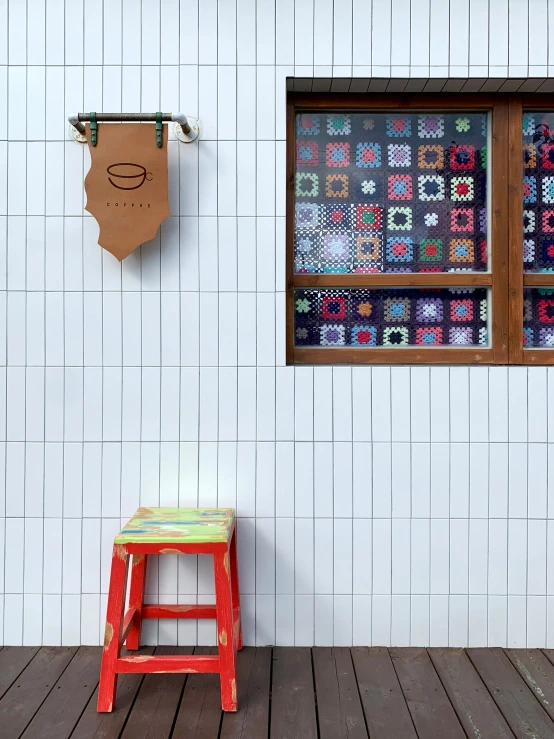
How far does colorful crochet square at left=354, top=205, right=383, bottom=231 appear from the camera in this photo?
216 centimetres

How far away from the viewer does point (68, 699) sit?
68.2 inches

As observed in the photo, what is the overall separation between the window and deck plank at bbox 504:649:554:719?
3.49 ft

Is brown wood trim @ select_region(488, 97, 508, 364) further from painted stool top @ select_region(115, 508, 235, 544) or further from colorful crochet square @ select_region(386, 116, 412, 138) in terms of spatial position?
painted stool top @ select_region(115, 508, 235, 544)

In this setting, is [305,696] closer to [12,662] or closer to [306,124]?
[12,662]

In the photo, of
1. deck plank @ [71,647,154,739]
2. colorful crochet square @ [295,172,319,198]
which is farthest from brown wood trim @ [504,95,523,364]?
deck plank @ [71,647,154,739]

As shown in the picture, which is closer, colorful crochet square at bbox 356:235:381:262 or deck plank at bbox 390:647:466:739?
deck plank at bbox 390:647:466:739

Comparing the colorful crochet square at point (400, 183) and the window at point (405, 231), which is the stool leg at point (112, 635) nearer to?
the window at point (405, 231)

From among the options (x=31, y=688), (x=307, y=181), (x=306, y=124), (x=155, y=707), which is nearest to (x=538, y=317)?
(x=307, y=181)

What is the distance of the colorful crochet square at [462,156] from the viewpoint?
7.06 ft

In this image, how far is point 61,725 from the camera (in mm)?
1614

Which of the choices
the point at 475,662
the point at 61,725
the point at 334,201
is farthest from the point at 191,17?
the point at 475,662

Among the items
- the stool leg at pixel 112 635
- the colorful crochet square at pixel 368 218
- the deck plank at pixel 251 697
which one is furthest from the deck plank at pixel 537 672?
the colorful crochet square at pixel 368 218

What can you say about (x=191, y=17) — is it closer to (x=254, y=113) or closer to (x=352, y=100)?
(x=254, y=113)

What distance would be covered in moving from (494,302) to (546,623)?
1.14 m
